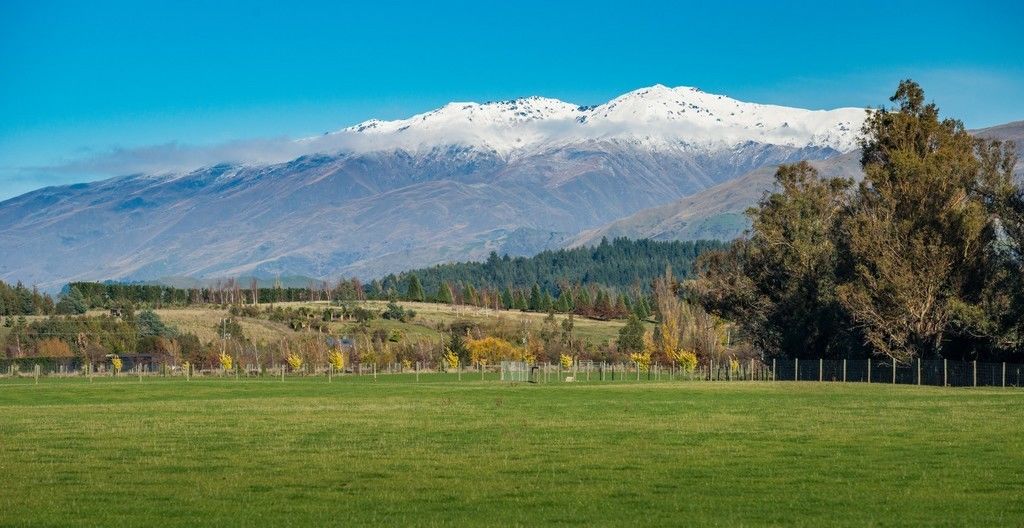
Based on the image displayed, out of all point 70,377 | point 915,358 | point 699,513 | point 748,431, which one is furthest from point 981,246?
point 70,377

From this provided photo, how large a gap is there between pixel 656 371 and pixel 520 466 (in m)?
108

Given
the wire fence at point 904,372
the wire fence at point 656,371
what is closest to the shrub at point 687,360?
the wire fence at point 656,371

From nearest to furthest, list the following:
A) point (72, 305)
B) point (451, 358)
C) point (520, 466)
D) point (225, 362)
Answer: point (520, 466) → point (225, 362) → point (451, 358) → point (72, 305)

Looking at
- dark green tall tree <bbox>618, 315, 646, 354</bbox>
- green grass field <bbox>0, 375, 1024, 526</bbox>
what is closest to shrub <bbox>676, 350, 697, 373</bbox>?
dark green tall tree <bbox>618, 315, 646, 354</bbox>

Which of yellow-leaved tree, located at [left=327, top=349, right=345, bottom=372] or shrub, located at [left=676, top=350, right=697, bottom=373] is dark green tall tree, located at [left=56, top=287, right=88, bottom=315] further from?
shrub, located at [left=676, top=350, right=697, bottom=373]

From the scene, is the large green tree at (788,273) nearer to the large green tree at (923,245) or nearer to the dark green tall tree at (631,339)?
the large green tree at (923,245)

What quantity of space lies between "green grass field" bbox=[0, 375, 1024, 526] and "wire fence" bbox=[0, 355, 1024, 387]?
2709 centimetres

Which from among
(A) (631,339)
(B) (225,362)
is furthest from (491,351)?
(B) (225,362)

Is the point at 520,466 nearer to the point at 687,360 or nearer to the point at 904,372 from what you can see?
the point at 904,372

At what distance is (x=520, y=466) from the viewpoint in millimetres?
29344

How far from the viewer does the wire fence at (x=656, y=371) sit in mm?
78125

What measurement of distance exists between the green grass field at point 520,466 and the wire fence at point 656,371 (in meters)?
27.1

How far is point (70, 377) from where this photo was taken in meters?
118

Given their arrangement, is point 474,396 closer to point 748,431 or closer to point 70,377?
point 748,431
